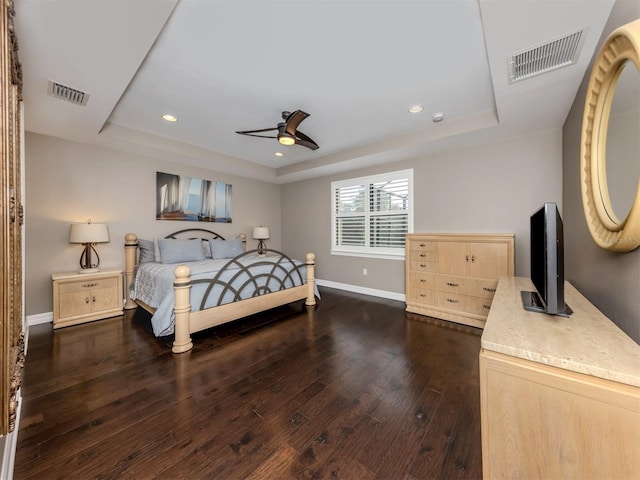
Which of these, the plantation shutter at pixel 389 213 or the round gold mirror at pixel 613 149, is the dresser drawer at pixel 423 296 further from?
the round gold mirror at pixel 613 149

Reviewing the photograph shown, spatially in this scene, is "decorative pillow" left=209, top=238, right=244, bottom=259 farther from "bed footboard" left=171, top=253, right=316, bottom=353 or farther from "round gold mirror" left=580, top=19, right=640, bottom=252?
"round gold mirror" left=580, top=19, right=640, bottom=252

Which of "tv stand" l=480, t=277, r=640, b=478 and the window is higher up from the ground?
the window

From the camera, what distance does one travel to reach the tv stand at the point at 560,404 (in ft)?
2.46

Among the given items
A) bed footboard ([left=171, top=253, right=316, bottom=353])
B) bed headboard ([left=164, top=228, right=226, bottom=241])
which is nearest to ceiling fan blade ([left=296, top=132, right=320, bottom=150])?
bed footboard ([left=171, top=253, right=316, bottom=353])

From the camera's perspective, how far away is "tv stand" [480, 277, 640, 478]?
2.46 ft

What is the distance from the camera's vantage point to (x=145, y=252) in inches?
151

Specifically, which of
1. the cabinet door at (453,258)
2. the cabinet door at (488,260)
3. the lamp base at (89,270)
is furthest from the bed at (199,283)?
the cabinet door at (488,260)

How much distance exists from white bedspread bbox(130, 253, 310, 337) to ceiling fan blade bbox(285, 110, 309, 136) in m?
1.73

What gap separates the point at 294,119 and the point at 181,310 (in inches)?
88.2

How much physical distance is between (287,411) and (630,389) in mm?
1621

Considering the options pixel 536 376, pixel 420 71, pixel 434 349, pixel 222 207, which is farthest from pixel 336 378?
pixel 222 207

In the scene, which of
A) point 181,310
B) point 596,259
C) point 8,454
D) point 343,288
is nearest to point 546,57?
point 596,259

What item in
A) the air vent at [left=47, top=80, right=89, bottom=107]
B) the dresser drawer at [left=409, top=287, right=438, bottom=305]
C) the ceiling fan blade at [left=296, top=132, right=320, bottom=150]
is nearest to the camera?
the air vent at [left=47, top=80, right=89, bottom=107]

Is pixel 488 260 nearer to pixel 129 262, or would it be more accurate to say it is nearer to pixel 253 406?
pixel 253 406
